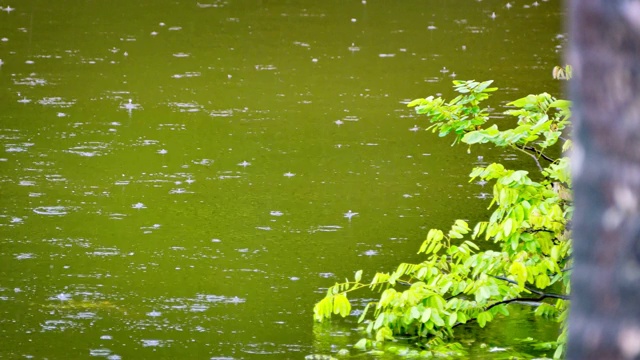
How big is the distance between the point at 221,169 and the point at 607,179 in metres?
6.19

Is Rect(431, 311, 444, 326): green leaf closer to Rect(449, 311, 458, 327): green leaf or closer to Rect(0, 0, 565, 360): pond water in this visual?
Rect(449, 311, 458, 327): green leaf

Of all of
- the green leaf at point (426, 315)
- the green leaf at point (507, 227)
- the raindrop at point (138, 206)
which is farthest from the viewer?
the raindrop at point (138, 206)

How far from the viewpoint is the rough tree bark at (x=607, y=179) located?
1258 mm

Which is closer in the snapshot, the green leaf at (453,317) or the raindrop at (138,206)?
the green leaf at (453,317)

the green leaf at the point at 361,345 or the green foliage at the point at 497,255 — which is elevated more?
the green foliage at the point at 497,255

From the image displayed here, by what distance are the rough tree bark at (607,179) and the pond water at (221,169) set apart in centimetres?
346

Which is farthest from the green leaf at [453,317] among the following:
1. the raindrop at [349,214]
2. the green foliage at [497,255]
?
the raindrop at [349,214]

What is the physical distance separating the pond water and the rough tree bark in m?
3.46

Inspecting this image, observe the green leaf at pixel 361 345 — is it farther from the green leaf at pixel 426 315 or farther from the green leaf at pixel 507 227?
the green leaf at pixel 507 227

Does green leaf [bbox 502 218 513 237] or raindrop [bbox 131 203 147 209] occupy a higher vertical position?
raindrop [bbox 131 203 147 209]

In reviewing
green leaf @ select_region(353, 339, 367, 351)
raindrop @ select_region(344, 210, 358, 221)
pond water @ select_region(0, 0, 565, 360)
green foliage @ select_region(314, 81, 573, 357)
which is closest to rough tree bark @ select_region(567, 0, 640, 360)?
green foliage @ select_region(314, 81, 573, 357)

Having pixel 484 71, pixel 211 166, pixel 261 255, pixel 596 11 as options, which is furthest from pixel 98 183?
pixel 596 11

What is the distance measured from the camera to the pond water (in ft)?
16.5

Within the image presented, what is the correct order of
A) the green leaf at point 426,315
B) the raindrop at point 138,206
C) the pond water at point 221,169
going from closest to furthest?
the green leaf at point 426,315, the pond water at point 221,169, the raindrop at point 138,206
